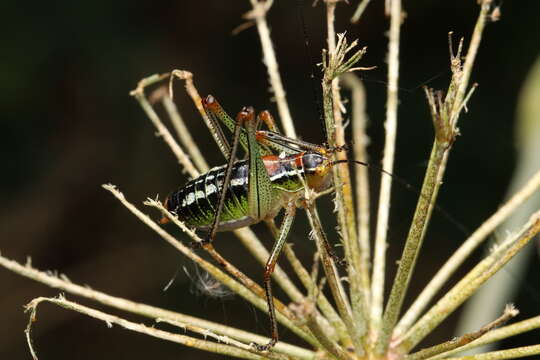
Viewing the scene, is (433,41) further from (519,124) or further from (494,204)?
(519,124)

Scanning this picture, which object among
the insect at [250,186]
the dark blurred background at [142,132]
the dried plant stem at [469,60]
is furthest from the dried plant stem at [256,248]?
the dark blurred background at [142,132]

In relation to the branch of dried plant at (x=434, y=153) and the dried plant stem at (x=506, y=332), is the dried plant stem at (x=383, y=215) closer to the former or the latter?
the branch of dried plant at (x=434, y=153)

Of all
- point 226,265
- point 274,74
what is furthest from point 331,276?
point 274,74

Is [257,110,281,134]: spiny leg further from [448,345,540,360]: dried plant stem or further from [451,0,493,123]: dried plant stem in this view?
[448,345,540,360]: dried plant stem

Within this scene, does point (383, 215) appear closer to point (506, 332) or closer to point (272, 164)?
point (272, 164)

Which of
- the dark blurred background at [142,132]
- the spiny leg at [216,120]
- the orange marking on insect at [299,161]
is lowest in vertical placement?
the orange marking on insect at [299,161]
